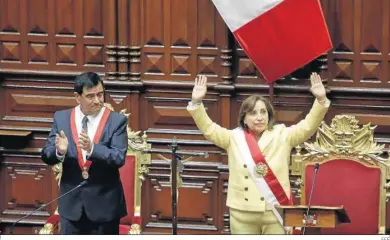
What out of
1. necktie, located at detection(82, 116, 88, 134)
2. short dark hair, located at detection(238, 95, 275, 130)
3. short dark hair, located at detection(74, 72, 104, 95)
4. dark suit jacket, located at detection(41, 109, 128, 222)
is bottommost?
dark suit jacket, located at detection(41, 109, 128, 222)

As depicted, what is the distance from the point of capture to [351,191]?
270 inches

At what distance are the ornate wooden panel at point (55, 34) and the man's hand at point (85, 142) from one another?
2273mm

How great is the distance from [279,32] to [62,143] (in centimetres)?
197

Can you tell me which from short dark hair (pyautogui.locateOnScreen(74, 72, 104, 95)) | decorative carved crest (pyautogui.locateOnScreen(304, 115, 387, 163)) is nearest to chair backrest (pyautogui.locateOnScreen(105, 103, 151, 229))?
short dark hair (pyautogui.locateOnScreen(74, 72, 104, 95))

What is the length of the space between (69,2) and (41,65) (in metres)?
0.50

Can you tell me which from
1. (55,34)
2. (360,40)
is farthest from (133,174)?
(360,40)

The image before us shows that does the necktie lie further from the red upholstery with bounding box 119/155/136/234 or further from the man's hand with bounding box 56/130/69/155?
the red upholstery with bounding box 119/155/136/234

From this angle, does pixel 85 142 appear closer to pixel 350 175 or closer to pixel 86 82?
pixel 86 82

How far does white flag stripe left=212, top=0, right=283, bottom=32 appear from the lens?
7422 millimetres

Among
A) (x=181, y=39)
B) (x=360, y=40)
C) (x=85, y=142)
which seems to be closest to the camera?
(x=85, y=142)

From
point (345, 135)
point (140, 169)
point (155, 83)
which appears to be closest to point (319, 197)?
point (345, 135)

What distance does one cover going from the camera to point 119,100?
8180 millimetres

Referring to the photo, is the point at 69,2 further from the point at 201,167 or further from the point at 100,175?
the point at 100,175

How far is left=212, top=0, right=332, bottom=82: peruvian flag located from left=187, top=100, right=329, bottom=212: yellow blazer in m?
1.12
